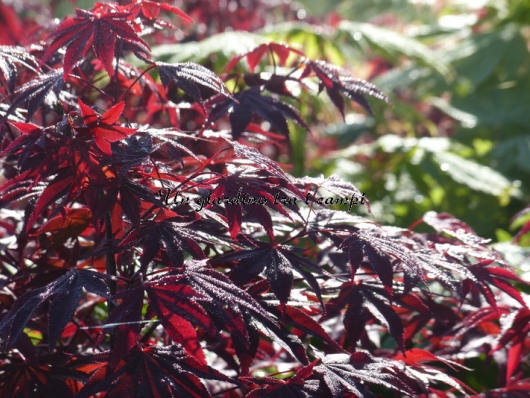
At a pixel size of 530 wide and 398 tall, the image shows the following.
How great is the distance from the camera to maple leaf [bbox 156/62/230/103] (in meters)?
1.09

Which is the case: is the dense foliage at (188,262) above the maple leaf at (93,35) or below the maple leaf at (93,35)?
below

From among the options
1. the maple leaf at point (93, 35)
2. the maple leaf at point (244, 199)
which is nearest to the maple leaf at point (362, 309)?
the maple leaf at point (244, 199)

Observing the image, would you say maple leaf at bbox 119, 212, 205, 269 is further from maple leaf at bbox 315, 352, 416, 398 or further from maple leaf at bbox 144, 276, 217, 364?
maple leaf at bbox 315, 352, 416, 398

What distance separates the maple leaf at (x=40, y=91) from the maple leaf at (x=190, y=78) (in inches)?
7.1

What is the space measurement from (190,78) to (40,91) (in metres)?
0.25

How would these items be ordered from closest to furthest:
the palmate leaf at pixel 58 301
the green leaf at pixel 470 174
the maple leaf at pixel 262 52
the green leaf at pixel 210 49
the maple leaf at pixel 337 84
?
the palmate leaf at pixel 58 301
the maple leaf at pixel 337 84
the maple leaf at pixel 262 52
the green leaf at pixel 210 49
the green leaf at pixel 470 174

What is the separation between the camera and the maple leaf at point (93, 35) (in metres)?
1.08

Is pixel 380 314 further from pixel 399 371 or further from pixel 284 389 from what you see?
pixel 284 389

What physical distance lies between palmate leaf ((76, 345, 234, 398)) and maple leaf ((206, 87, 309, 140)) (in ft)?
1.61

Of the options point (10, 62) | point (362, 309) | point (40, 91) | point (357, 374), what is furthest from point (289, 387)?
point (10, 62)

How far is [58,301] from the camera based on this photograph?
88 cm

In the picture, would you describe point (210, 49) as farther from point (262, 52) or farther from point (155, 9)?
point (155, 9)

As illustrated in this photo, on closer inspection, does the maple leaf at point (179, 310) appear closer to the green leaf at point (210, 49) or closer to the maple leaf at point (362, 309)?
the maple leaf at point (362, 309)

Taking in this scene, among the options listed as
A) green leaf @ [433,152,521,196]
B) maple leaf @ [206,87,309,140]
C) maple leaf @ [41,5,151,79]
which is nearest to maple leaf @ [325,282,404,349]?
maple leaf @ [206,87,309,140]
